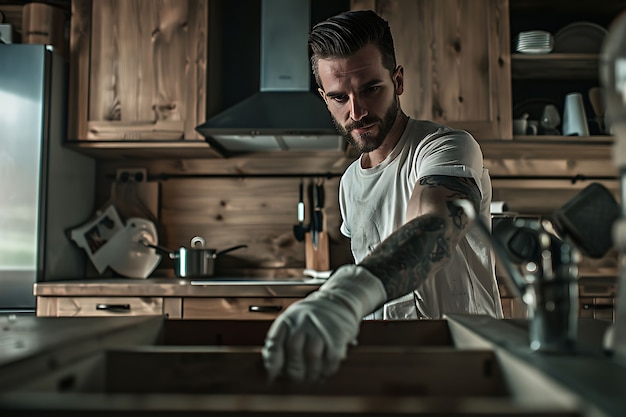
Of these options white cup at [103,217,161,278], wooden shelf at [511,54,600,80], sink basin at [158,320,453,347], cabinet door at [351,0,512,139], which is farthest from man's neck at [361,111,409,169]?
white cup at [103,217,161,278]

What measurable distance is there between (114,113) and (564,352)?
2122 millimetres

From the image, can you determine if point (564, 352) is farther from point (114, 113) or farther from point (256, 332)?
point (114, 113)

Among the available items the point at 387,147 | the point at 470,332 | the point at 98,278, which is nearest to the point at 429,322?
the point at 470,332

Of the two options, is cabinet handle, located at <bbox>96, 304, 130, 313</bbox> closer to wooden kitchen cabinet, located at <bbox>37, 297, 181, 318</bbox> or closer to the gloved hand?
wooden kitchen cabinet, located at <bbox>37, 297, 181, 318</bbox>

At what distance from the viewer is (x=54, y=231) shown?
231 centimetres

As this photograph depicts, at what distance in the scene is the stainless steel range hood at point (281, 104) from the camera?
224 centimetres

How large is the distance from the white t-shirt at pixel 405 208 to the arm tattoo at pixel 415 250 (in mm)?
152

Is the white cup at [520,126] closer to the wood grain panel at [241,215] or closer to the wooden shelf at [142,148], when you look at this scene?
the wood grain panel at [241,215]

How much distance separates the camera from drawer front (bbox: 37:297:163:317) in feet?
6.87

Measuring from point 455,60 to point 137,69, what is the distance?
130 centimetres

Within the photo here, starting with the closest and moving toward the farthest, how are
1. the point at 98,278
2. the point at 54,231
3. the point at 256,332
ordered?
the point at 256,332 < the point at 54,231 < the point at 98,278

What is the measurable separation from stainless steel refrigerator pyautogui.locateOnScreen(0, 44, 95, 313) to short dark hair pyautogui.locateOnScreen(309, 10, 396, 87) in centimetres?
126

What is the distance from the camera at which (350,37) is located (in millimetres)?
1429

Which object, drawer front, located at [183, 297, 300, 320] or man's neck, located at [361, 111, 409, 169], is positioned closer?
man's neck, located at [361, 111, 409, 169]
